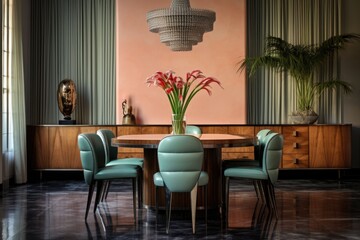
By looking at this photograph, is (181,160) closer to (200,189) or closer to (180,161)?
(180,161)

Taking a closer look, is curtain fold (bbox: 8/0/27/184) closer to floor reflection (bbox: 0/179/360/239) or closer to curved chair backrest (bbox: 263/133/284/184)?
floor reflection (bbox: 0/179/360/239)

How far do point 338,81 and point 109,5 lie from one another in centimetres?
381

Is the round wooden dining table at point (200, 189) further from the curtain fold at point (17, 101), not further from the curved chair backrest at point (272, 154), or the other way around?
the curtain fold at point (17, 101)

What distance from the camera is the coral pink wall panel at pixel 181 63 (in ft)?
26.5

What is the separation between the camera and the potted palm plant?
7875mm

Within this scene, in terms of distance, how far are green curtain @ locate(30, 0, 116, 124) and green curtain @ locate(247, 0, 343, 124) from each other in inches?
91.1

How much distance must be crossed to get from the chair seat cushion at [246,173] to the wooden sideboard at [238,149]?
2.72 m

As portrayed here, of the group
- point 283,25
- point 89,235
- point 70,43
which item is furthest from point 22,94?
point 283,25

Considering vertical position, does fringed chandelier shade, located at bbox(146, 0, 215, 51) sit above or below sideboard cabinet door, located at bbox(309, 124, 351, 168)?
above

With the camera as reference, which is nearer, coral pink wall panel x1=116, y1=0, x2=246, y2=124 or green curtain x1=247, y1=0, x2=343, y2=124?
coral pink wall panel x1=116, y1=0, x2=246, y2=124

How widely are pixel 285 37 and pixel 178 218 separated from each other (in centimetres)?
451

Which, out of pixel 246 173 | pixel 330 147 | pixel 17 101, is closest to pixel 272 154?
pixel 246 173

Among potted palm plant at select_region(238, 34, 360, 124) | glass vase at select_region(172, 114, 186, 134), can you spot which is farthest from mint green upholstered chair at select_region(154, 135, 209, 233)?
potted palm plant at select_region(238, 34, 360, 124)

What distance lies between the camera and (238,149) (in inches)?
302
